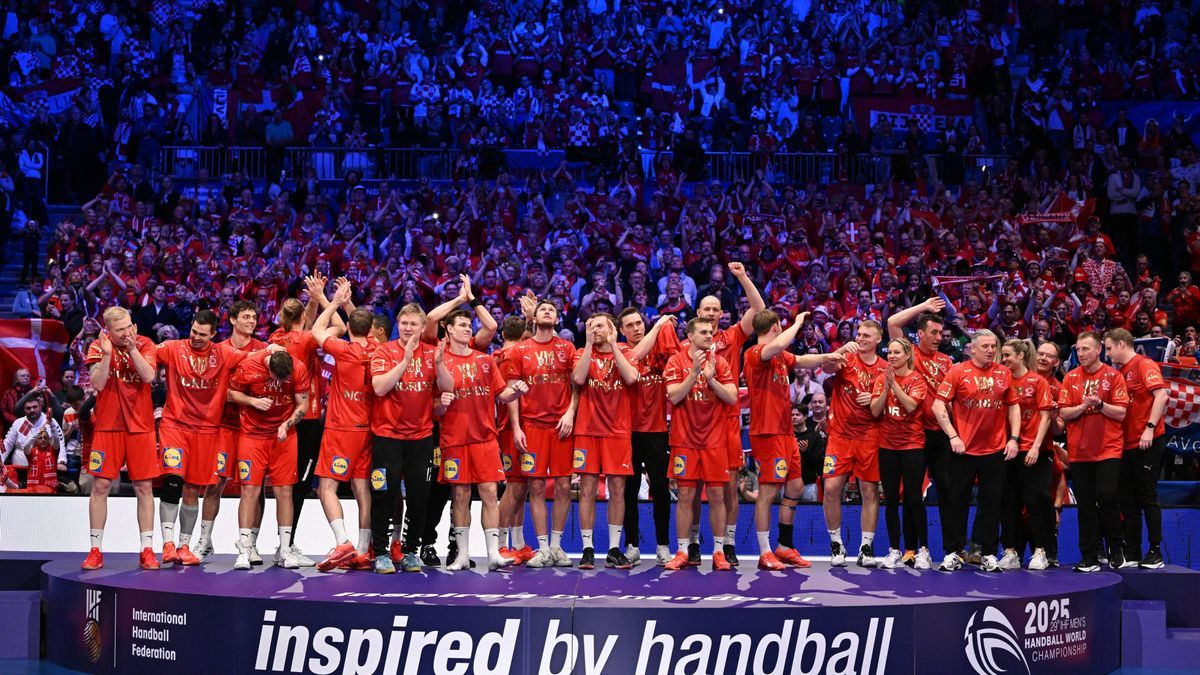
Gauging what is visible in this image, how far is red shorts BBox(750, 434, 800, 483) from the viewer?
10672 mm

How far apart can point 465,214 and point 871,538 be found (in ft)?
34.2

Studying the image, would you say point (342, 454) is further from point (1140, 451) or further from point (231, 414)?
point (1140, 451)

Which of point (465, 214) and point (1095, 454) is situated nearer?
point (1095, 454)

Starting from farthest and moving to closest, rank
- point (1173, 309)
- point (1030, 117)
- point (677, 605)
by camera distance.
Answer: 1. point (1030, 117)
2. point (1173, 309)
3. point (677, 605)

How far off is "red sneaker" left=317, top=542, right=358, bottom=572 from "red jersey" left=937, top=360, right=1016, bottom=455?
4.89 meters

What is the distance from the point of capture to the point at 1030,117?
22.5 metres

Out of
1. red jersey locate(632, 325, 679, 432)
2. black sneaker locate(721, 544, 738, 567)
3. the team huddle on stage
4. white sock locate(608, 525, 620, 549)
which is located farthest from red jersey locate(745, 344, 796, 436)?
white sock locate(608, 525, 620, 549)

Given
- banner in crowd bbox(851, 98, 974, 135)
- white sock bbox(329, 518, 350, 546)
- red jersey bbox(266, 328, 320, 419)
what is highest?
banner in crowd bbox(851, 98, 974, 135)

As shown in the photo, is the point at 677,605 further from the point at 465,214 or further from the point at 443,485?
the point at 465,214

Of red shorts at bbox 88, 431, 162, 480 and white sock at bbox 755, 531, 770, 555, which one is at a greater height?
red shorts at bbox 88, 431, 162, 480

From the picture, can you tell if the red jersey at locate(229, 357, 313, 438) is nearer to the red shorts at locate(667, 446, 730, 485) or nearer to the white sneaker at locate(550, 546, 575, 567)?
the white sneaker at locate(550, 546, 575, 567)

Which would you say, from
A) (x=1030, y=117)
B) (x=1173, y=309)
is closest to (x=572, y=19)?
(x=1030, y=117)

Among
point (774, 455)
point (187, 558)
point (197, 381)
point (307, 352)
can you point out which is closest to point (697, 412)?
point (774, 455)

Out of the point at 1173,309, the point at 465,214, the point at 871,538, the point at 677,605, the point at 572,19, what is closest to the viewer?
the point at 677,605
